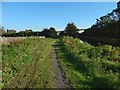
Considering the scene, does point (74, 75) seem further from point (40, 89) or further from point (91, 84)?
point (40, 89)

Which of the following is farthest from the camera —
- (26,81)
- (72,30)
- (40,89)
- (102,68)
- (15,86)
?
(72,30)

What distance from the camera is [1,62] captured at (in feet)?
62.5

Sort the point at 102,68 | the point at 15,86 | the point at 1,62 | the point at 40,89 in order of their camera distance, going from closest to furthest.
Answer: the point at 40,89, the point at 15,86, the point at 102,68, the point at 1,62

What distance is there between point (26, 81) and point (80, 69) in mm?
4913

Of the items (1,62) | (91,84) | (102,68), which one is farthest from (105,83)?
(1,62)

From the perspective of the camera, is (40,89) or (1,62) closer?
(40,89)

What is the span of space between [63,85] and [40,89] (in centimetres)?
140

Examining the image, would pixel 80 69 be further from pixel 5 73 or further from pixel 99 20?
pixel 99 20

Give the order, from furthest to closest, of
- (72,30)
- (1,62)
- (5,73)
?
1. (72,30)
2. (1,62)
3. (5,73)

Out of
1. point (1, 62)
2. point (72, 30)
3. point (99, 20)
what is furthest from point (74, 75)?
point (99, 20)

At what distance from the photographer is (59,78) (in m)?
16.0

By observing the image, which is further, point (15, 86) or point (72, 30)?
point (72, 30)

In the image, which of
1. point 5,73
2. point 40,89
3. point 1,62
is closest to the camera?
point 40,89

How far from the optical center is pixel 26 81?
1518 cm
